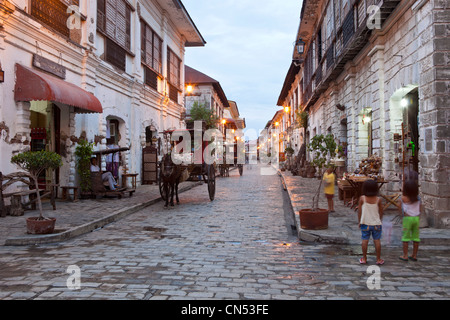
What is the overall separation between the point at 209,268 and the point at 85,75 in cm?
923

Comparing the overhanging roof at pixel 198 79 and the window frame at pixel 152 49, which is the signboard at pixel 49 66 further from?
the overhanging roof at pixel 198 79

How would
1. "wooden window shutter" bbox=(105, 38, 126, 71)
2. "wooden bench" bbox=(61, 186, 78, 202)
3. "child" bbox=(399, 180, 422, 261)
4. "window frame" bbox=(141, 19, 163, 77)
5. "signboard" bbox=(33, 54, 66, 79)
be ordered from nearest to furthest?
"child" bbox=(399, 180, 422, 261)
"signboard" bbox=(33, 54, 66, 79)
"wooden bench" bbox=(61, 186, 78, 202)
"wooden window shutter" bbox=(105, 38, 126, 71)
"window frame" bbox=(141, 19, 163, 77)

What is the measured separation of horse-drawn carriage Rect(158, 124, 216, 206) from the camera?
10.6m

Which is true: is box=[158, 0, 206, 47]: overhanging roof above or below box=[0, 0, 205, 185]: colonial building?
above

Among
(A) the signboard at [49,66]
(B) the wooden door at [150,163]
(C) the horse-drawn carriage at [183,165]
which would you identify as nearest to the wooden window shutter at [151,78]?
(B) the wooden door at [150,163]

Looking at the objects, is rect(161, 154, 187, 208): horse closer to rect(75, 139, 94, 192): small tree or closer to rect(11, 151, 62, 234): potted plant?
rect(75, 139, 94, 192): small tree

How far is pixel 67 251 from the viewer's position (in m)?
5.59

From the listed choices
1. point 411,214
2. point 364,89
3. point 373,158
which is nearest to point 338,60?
point 364,89

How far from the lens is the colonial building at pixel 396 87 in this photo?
265 inches

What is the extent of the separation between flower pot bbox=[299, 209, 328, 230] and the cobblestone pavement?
38 cm

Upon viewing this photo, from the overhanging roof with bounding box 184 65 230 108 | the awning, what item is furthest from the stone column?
the overhanging roof with bounding box 184 65 230 108

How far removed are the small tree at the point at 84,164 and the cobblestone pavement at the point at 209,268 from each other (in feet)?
14.6

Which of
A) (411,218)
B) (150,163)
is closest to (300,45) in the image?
(150,163)

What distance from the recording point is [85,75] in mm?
11812
